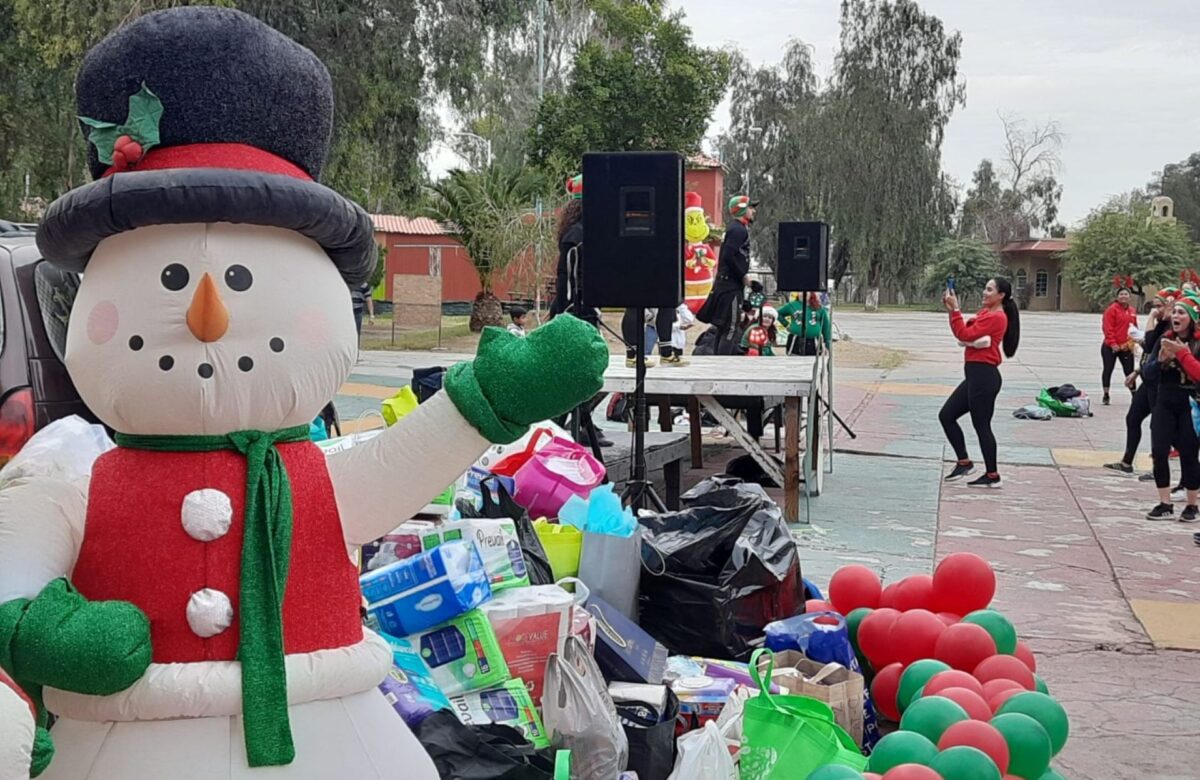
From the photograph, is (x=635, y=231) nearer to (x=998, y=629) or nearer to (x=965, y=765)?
(x=998, y=629)

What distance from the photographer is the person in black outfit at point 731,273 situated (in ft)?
39.9

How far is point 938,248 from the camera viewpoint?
186 ft

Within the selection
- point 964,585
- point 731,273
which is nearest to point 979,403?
point 731,273

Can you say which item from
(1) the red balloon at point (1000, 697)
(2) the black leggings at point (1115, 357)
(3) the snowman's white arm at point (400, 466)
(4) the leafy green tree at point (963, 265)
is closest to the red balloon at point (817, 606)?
(1) the red balloon at point (1000, 697)

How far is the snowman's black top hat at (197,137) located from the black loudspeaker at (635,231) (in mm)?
3936

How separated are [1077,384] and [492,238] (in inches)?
516

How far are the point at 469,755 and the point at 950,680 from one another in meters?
1.77

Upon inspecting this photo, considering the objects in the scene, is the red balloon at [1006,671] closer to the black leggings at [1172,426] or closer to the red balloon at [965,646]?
the red balloon at [965,646]

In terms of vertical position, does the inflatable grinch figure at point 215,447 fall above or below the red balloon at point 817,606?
above

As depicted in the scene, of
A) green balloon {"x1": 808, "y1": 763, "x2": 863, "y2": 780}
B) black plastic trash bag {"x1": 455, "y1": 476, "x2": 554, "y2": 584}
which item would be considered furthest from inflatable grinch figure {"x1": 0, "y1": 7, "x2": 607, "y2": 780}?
black plastic trash bag {"x1": 455, "y1": 476, "x2": 554, "y2": 584}

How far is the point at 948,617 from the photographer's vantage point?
4867 mm

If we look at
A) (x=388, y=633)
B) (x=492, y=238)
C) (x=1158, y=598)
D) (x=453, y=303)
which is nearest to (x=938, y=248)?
(x=453, y=303)

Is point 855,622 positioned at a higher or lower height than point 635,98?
lower

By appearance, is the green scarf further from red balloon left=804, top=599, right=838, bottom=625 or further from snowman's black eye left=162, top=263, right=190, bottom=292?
red balloon left=804, top=599, right=838, bottom=625
